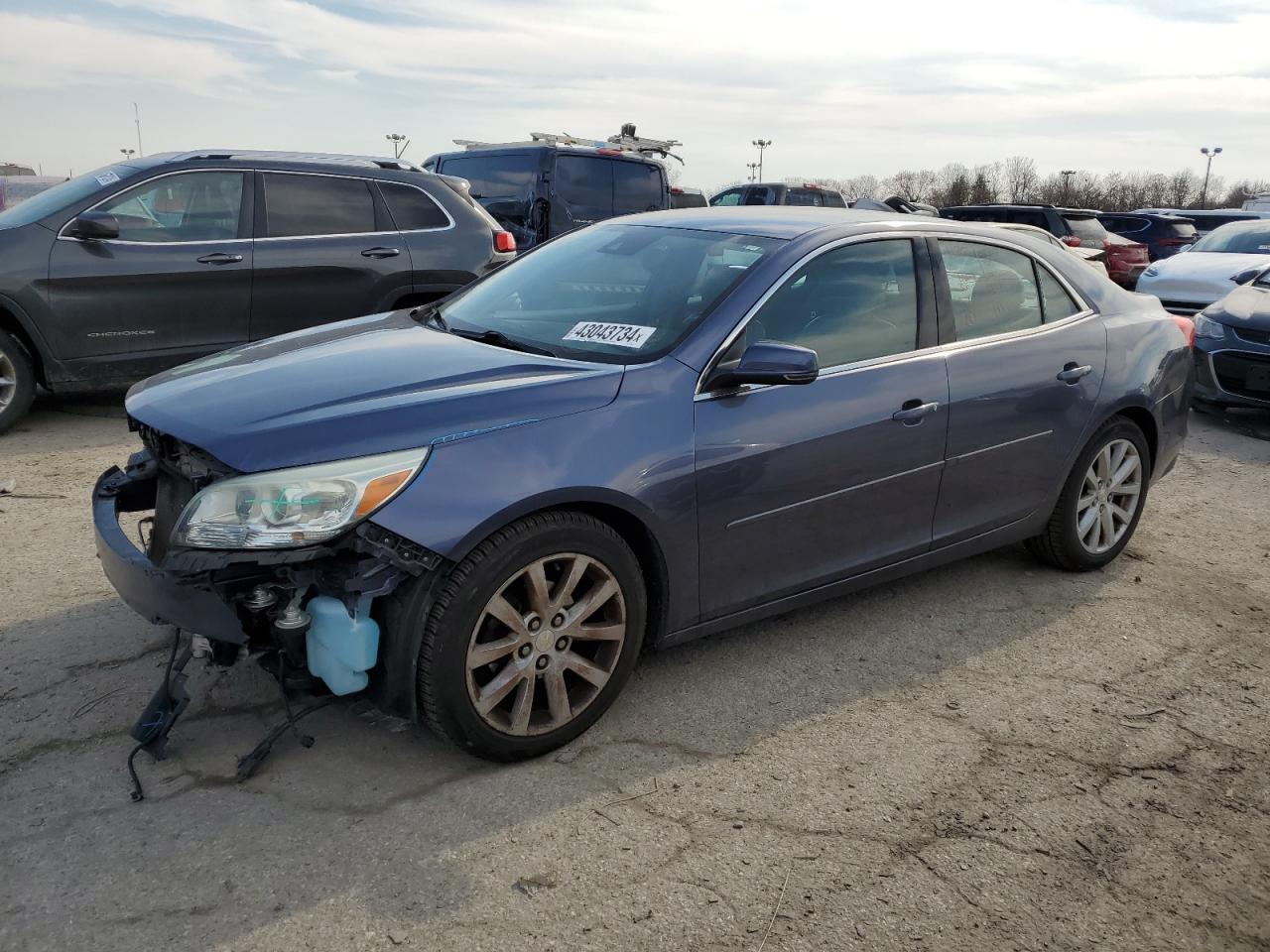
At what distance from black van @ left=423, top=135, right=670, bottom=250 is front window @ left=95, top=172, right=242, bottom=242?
4.52 meters

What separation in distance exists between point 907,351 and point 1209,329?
608 cm

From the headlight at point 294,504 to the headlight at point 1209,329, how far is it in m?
7.98

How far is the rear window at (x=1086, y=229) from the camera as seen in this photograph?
61.1 feet

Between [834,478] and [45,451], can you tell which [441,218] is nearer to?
[45,451]

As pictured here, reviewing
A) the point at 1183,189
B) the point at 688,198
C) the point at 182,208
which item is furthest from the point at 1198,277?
Result: the point at 1183,189

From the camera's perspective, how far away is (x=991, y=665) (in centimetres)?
399

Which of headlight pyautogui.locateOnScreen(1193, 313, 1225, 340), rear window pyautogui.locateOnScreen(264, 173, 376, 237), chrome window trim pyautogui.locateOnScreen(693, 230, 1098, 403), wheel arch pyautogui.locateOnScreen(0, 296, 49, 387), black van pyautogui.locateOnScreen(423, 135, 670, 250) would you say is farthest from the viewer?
black van pyautogui.locateOnScreen(423, 135, 670, 250)

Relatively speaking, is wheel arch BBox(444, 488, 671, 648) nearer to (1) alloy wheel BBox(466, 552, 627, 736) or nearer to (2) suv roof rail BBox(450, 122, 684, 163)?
(1) alloy wheel BBox(466, 552, 627, 736)

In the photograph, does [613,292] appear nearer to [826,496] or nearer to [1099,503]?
[826,496]

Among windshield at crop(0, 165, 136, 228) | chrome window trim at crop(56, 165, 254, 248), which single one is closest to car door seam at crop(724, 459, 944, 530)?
chrome window trim at crop(56, 165, 254, 248)

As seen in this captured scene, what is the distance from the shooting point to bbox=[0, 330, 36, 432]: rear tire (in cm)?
661

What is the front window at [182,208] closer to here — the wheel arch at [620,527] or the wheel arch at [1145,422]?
the wheel arch at [620,527]

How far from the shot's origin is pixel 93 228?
260 inches

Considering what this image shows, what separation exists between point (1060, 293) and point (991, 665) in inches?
68.5
